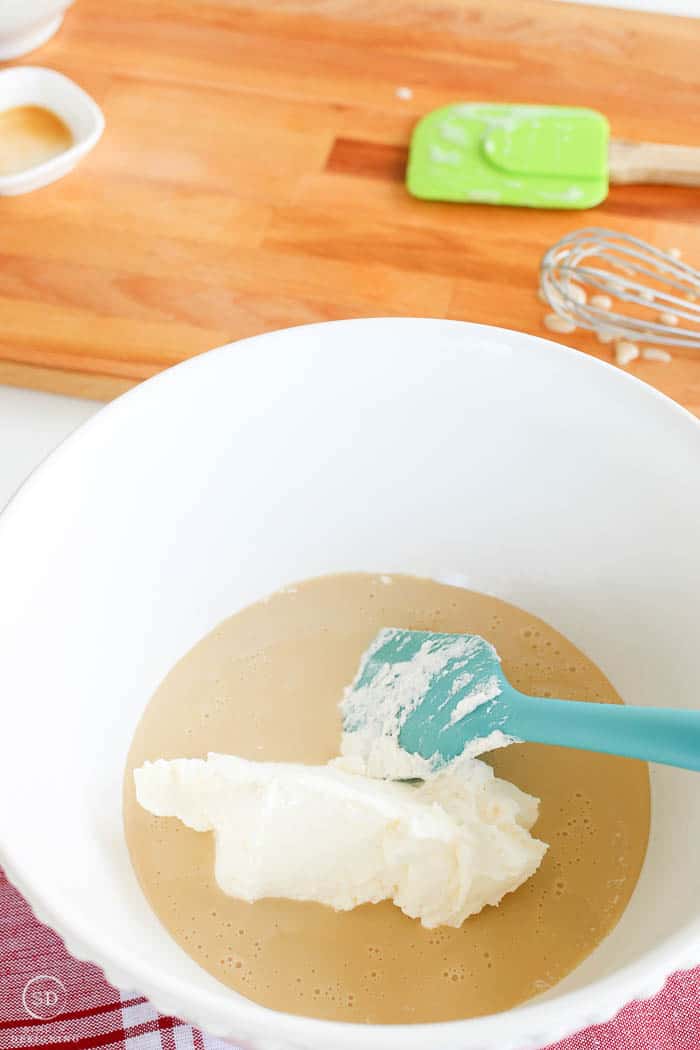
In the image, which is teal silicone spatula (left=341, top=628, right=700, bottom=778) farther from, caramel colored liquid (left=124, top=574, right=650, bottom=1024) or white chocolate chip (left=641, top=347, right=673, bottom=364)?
white chocolate chip (left=641, top=347, right=673, bottom=364)

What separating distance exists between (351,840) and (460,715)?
127mm

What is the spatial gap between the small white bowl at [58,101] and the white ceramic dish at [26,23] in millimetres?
55

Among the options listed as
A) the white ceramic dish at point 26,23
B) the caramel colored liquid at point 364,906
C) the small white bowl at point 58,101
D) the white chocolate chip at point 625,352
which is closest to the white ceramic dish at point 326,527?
the caramel colored liquid at point 364,906

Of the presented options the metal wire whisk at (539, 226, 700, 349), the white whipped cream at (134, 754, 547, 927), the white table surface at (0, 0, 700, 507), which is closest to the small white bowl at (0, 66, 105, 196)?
the white table surface at (0, 0, 700, 507)

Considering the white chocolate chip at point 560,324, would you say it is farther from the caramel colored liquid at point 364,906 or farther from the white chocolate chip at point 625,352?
the caramel colored liquid at point 364,906

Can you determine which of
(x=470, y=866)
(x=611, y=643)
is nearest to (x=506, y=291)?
(x=611, y=643)

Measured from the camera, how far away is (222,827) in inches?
30.2

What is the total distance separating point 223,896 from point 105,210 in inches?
31.5

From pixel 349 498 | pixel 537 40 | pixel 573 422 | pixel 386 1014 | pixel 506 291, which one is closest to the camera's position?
pixel 386 1014

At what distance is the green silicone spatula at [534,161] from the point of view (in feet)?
4.07

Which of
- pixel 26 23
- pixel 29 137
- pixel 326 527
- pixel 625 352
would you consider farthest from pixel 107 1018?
pixel 26 23

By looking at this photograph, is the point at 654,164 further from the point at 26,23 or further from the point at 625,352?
the point at 26,23

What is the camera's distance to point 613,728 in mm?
704

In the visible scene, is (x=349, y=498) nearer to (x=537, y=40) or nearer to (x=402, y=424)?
(x=402, y=424)
